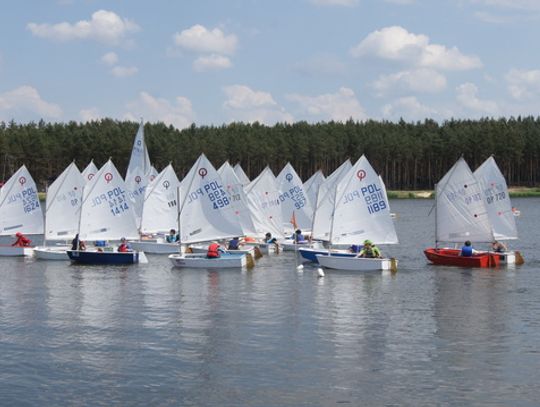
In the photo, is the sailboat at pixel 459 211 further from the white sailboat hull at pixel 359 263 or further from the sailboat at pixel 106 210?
the sailboat at pixel 106 210

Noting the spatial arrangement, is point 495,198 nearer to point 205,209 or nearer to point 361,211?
point 361,211

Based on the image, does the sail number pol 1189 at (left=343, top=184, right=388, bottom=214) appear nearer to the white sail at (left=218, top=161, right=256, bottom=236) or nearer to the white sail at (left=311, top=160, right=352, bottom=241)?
the white sail at (left=311, top=160, right=352, bottom=241)

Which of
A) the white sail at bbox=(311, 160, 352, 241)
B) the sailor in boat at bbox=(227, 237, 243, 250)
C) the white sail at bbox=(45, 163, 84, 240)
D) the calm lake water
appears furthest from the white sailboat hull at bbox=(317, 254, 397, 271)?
the white sail at bbox=(45, 163, 84, 240)

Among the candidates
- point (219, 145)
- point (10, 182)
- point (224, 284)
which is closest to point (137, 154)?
point (10, 182)

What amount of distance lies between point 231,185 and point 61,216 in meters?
13.8

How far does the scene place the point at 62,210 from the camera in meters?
69.2

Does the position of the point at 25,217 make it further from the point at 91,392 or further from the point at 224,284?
the point at 91,392

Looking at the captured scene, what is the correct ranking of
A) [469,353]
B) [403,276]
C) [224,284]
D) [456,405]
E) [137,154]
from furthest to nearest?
[137,154] → [403,276] → [224,284] → [469,353] → [456,405]

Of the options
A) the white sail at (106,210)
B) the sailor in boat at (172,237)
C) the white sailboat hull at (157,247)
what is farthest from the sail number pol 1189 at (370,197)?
the sailor in boat at (172,237)

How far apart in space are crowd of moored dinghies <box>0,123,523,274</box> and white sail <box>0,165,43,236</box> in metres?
0.08

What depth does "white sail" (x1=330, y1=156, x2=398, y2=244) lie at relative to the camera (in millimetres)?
60281

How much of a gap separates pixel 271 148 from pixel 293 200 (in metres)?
102

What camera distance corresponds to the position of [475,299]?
46.0 metres

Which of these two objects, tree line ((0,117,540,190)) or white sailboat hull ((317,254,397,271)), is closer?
white sailboat hull ((317,254,397,271))
